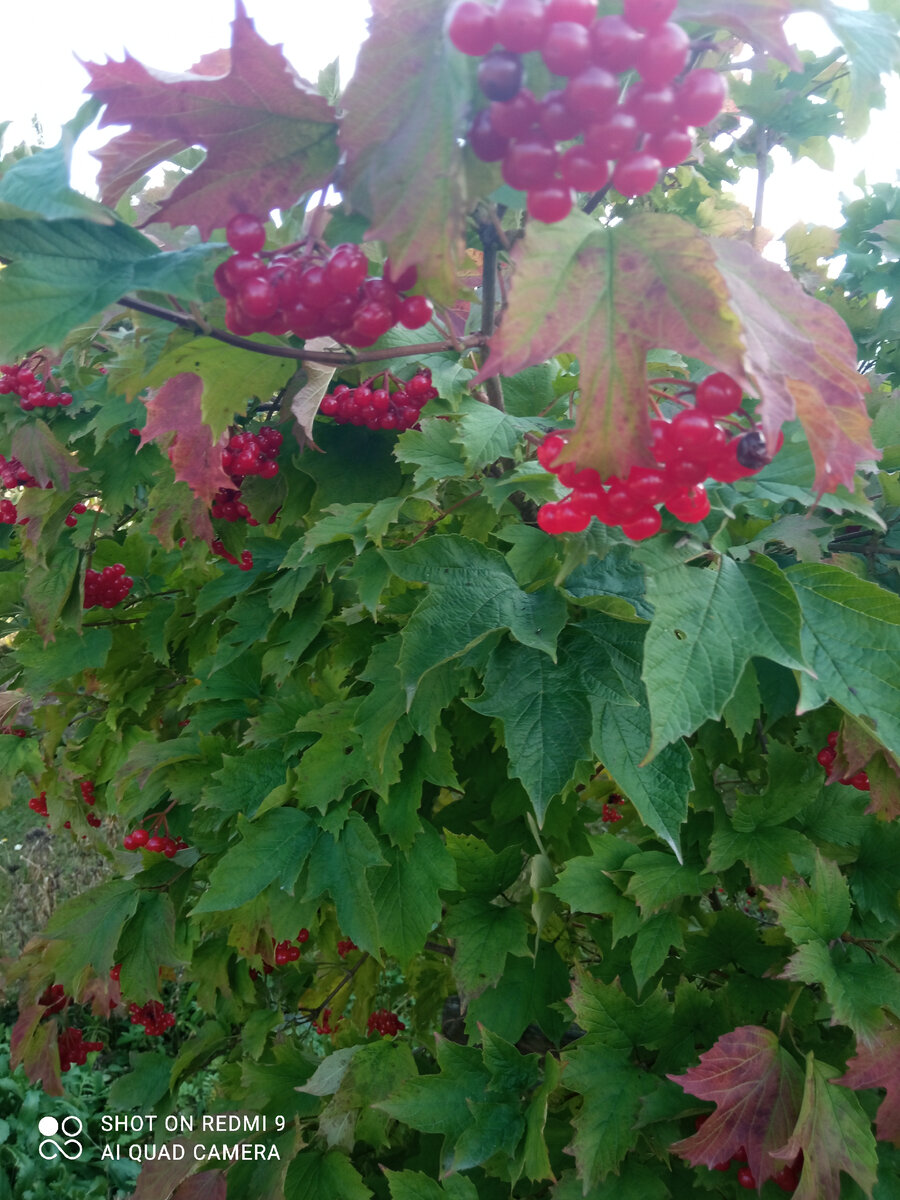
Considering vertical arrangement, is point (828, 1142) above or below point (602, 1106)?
above

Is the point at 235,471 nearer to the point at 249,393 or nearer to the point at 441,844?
the point at 249,393

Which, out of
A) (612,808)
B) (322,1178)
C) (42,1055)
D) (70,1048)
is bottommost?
(70,1048)

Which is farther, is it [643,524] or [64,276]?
[643,524]

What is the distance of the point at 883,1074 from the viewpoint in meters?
1.20

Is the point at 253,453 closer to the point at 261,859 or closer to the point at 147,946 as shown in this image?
the point at 261,859

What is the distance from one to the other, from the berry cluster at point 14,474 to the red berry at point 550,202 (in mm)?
1815

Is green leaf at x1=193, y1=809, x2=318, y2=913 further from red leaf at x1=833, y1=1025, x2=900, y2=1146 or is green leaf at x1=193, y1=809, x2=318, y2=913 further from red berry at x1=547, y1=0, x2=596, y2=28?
red berry at x1=547, y1=0, x2=596, y2=28

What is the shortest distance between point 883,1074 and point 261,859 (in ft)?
3.61

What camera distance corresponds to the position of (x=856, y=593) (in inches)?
43.7

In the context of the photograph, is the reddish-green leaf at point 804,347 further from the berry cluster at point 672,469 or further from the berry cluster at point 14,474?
the berry cluster at point 14,474

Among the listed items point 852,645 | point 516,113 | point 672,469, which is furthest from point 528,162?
point 852,645

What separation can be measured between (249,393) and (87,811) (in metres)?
2.28

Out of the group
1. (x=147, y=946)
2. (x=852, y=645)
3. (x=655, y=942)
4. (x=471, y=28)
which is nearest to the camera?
(x=471, y=28)

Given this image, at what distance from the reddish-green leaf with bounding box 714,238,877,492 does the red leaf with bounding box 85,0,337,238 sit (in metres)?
0.38
